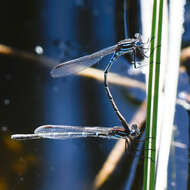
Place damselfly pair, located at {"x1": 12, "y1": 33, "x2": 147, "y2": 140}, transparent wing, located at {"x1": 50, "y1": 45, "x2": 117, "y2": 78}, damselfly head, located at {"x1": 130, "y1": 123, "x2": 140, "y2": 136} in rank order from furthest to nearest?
transparent wing, located at {"x1": 50, "y1": 45, "x2": 117, "y2": 78} < damselfly pair, located at {"x1": 12, "y1": 33, "x2": 147, "y2": 140} < damselfly head, located at {"x1": 130, "y1": 123, "x2": 140, "y2": 136}

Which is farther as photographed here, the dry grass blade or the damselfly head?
the dry grass blade

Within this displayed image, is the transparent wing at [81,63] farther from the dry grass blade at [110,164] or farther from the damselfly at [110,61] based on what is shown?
the dry grass blade at [110,164]

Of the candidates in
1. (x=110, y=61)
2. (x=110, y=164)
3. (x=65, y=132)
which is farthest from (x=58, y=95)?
(x=110, y=164)

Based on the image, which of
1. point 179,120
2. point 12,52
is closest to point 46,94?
point 12,52

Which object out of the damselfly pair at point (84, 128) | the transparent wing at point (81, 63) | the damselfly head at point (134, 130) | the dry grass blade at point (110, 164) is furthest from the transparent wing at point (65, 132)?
the transparent wing at point (81, 63)

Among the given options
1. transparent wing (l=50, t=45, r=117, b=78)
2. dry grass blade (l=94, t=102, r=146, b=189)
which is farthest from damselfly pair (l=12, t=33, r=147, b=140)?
dry grass blade (l=94, t=102, r=146, b=189)

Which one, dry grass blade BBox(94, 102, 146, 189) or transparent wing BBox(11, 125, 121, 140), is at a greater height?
transparent wing BBox(11, 125, 121, 140)

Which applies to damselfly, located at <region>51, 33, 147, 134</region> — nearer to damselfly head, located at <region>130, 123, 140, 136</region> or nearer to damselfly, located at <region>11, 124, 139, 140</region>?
damselfly head, located at <region>130, 123, 140, 136</region>
